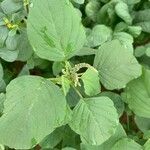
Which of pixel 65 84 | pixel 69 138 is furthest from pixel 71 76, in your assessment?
pixel 69 138

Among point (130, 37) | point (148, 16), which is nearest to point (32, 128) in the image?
point (130, 37)

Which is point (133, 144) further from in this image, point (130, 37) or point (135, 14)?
point (135, 14)

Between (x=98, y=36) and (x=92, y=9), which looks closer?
(x=98, y=36)

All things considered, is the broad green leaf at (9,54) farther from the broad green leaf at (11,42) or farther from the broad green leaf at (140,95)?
the broad green leaf at (140,95)

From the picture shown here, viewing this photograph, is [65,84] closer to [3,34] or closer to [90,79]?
[90,79]

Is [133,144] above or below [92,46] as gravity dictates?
below

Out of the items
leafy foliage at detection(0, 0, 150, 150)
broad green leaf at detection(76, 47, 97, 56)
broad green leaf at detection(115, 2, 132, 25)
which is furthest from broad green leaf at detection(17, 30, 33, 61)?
broad green leaf at detection(115, 2, 132, 25)
